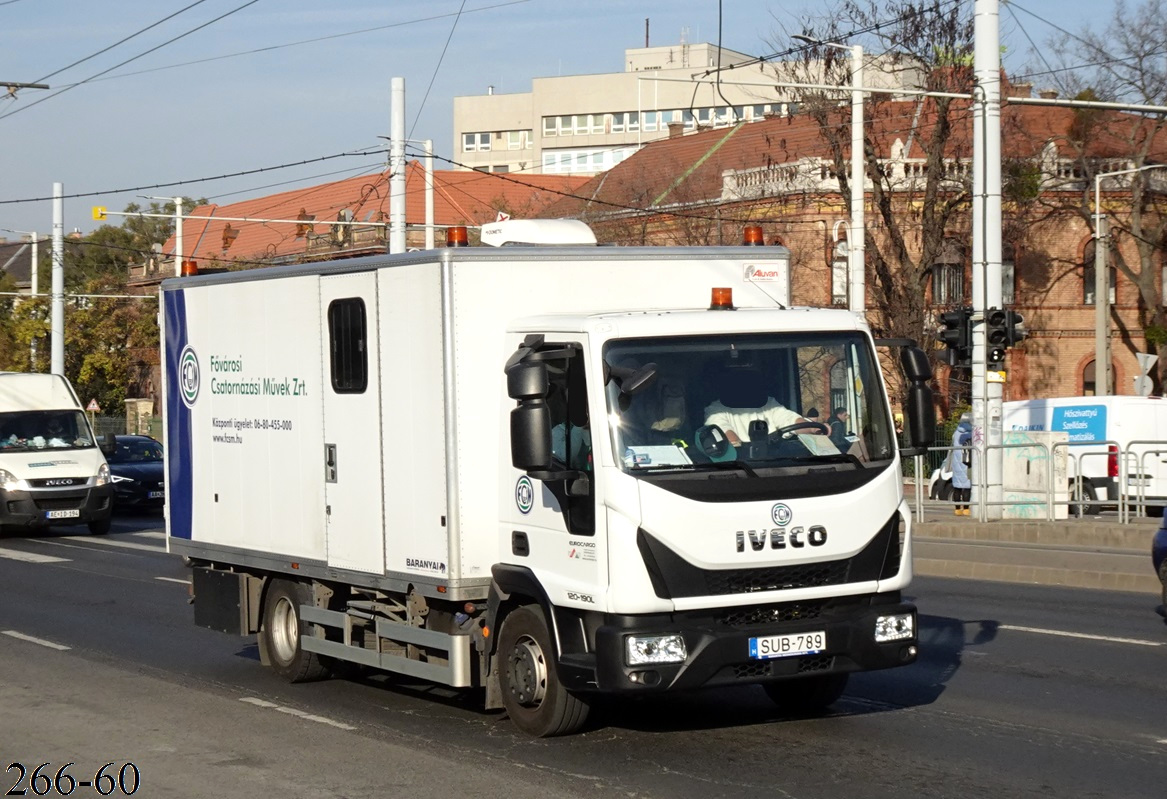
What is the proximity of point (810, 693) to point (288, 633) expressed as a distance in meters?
3.86

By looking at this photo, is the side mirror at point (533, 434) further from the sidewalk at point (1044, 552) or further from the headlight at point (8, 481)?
the headlight at point (8, 481)

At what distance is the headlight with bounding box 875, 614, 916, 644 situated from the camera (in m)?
8.52

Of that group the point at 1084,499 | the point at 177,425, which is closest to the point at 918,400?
the point at 177,425

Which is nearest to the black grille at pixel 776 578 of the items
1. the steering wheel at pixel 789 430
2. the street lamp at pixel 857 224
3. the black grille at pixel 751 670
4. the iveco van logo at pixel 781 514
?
the iveco van logo at pixel 781 514

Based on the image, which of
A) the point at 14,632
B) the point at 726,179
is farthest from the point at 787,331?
the point at 726,179

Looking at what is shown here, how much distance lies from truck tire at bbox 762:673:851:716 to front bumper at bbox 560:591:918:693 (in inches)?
42.7

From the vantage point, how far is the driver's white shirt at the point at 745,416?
836 cm

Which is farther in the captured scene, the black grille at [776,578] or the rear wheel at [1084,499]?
the rear wheel at [1084,499]

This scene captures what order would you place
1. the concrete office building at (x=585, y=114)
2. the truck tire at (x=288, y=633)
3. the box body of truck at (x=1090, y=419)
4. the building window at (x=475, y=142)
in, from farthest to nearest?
1. the building window at (x=475, y=142)
2. the concrete office building at (x=585, y=114)
3. the box body of truck at (x=1090, y=419)
4. the truck tire at (x=288, y=633)

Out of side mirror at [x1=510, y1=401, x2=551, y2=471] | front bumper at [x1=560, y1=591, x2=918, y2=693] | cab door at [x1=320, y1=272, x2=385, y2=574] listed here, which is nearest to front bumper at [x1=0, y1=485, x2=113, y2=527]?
cab door at [x1=320, y1=272, x2=385, y2=574]

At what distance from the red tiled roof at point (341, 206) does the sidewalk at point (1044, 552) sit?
45945 millimetres

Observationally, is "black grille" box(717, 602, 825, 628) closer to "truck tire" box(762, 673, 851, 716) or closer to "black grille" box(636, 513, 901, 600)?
"black grille" box(636, 513, 901, 600)

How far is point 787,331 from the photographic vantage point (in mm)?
8680

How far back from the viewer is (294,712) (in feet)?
33.8
